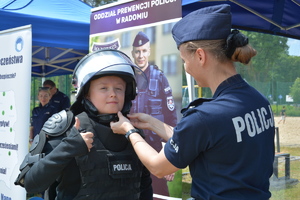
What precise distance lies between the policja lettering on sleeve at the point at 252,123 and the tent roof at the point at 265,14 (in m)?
2.65

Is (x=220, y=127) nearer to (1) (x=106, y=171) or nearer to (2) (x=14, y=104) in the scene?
(1) (x=106, y=171)

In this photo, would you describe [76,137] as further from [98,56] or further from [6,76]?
[6,76]

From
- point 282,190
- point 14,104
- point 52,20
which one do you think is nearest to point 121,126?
point 14,104

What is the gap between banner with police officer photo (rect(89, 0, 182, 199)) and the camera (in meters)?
2.68

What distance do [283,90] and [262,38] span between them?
2155 millimetres

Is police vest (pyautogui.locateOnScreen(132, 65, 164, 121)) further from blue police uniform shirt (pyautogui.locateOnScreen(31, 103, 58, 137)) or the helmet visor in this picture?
blue police uniform shirt (pyautogui.locateOnScreen(31, 103, 58, 137))

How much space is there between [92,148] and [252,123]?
753mm

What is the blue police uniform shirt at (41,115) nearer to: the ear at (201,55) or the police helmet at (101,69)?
the police helmet at (101,69)

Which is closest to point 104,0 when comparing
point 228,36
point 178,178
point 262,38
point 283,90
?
point 262,38

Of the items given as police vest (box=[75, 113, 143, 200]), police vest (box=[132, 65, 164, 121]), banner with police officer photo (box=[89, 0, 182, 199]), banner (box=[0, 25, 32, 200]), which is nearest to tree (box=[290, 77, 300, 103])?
banner with police officer photo (box=[89, 0, 182, 199])

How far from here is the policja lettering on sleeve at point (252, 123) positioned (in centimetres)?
135

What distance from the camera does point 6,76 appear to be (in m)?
3.41

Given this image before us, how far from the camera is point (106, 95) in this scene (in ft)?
5.94

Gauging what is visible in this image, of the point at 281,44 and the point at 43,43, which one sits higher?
the point at 281,44
